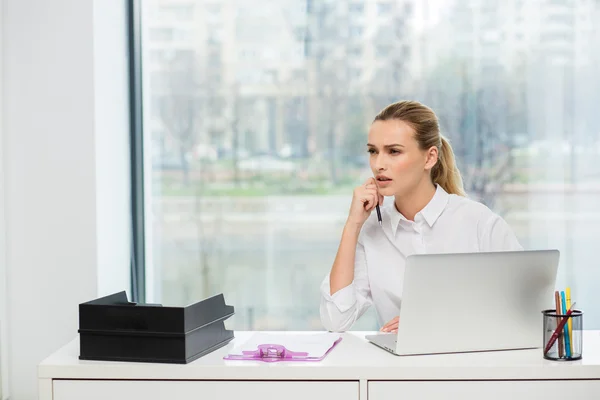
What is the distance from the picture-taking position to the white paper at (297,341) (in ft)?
6.10

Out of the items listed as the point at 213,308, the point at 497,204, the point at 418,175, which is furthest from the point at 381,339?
the point at 497,204

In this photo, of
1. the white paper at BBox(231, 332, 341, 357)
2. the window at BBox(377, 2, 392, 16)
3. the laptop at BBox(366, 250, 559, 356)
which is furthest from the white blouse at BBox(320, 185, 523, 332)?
the window at BBox(377, 2, 392, 16)

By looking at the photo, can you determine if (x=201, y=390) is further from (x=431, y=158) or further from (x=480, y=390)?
(x=431, y=158)

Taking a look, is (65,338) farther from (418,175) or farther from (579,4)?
(579,4)

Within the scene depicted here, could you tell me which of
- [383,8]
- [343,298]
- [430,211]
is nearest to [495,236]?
[430,211]

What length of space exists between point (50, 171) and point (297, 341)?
1742 millimetres

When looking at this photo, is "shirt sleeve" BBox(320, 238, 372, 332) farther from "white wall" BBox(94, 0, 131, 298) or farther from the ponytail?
"white wall" BBox(94, 0, 131, 298)

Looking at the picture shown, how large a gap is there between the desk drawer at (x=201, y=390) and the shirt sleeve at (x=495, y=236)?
0.99m

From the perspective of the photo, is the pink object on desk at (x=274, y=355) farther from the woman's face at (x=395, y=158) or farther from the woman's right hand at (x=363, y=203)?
the woman's face at (x=395, y=158)

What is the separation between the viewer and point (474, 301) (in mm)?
1811

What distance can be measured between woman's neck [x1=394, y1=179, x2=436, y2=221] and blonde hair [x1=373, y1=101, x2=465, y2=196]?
11 cm

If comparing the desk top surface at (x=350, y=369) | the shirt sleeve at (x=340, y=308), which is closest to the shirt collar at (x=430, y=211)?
the shirt sleeve at (x=340, y=308)

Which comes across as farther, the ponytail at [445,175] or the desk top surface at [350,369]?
the ponytail at [445,175]

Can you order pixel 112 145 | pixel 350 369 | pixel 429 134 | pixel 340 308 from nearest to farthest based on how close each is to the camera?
pixel 350 369 < pixel 340 308 < pixel 429 134 < pixel 112 145
